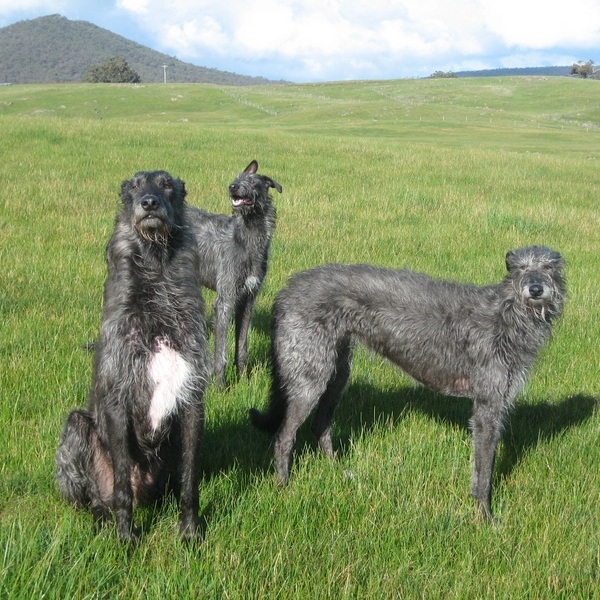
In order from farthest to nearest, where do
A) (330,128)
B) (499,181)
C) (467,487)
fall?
(330,128) < (499,181) < (467,487)

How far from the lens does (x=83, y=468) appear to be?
13.6 ft

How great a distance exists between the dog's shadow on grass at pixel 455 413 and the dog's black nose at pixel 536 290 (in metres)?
1.38

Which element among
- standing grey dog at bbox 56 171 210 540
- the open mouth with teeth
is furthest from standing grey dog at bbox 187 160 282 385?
standing grey dog at bbox 56 171 210 540

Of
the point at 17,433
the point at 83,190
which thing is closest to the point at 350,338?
the point at 17,433

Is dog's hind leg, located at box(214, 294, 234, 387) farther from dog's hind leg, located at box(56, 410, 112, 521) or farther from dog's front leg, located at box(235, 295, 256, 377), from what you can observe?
dog's hind leg, located at box(56, 410, 112, 521)

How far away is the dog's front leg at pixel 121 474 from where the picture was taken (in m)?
3.92

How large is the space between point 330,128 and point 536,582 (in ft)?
134

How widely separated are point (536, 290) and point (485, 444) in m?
1.16

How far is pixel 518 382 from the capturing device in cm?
502

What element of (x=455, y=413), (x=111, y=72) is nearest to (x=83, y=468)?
(x=455, y=413)

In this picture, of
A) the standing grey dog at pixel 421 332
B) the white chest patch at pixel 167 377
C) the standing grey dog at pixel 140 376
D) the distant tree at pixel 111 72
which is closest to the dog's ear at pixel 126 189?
the standing grey dog at pixel 140 376

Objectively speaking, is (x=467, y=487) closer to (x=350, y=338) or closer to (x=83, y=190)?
(x=350, y=338)

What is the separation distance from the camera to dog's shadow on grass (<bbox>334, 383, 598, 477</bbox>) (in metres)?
5.77

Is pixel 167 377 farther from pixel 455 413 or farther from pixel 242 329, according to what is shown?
pixel 242 329
